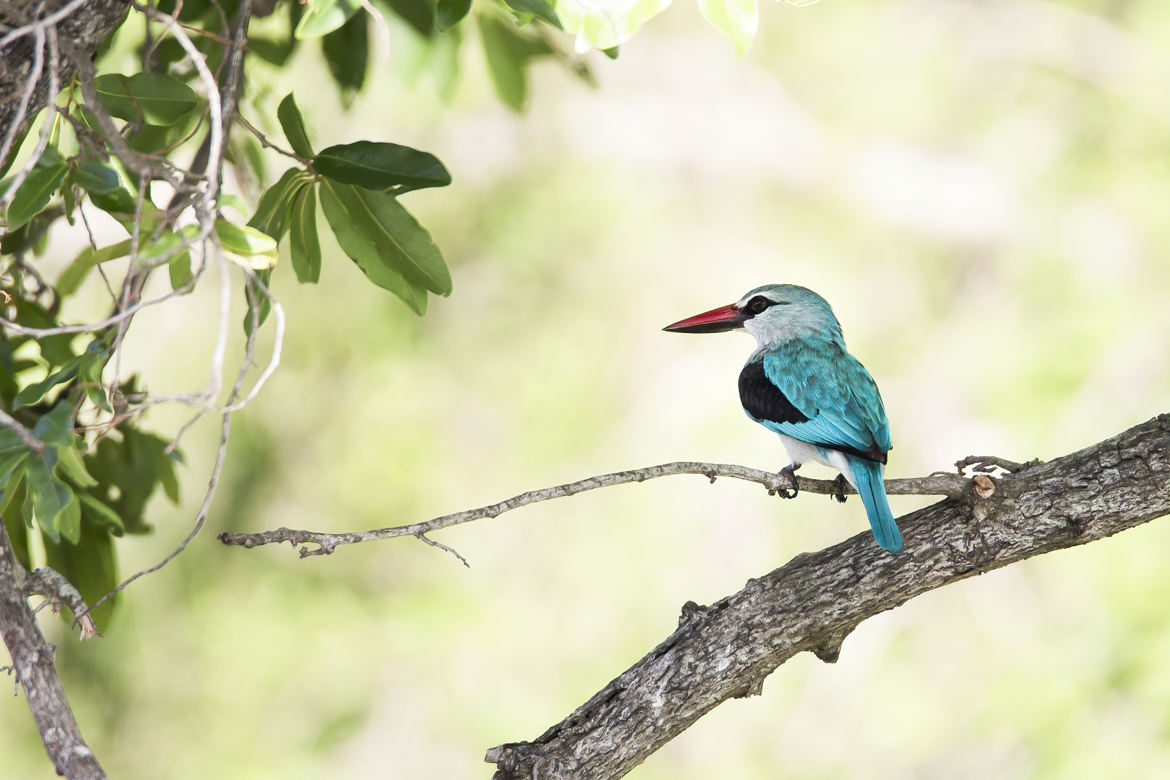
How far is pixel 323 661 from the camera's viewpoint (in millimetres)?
6441

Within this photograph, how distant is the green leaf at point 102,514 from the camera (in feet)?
6.88

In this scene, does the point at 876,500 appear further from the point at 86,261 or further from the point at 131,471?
the point at 131,471

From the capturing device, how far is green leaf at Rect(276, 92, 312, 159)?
198cm

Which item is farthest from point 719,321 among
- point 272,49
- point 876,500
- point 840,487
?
point 272,49

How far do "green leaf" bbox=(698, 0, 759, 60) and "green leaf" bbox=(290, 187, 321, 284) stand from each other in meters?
0.90

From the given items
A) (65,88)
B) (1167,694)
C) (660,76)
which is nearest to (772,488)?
(65,88)

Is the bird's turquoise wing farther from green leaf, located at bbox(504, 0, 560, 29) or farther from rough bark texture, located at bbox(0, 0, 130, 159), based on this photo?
rough bark texture, located at bbox(0, 0, 130, 159)

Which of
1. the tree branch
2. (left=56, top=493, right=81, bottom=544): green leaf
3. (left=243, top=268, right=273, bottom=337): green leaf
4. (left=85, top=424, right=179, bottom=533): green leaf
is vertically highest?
(left=243, top=268, right=273, bottom=337): green leaf

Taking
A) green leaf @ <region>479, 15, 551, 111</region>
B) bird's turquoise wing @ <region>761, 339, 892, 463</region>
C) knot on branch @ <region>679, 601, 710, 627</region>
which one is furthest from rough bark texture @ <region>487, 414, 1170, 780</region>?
green leaf @ <region>479, 15, 551, 111</region>

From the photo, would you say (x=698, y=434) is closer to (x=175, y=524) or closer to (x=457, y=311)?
(x=457, y=311)

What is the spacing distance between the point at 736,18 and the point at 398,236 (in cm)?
76

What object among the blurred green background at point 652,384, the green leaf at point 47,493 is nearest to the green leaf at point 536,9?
the green leaf at point 47,493

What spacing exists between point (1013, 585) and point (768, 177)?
2990mm

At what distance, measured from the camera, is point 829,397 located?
262cm
